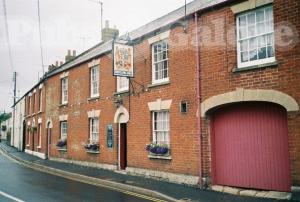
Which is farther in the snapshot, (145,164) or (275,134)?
(145,164)

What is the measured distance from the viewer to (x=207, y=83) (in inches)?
495

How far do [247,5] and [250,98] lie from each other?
9.88 feet

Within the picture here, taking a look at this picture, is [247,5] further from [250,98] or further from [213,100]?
[213,100]

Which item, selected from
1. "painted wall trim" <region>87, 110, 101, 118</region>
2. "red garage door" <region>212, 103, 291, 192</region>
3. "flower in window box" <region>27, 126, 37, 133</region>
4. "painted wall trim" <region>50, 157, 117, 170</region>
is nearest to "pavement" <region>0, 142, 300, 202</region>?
"painted wall trim" <region>50, 157, 117, 170</region>

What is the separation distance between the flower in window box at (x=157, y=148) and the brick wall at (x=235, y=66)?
2.11 metres

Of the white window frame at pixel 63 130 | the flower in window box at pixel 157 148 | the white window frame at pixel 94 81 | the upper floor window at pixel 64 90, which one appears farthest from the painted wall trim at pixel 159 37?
the white window frame at pixel 63 130

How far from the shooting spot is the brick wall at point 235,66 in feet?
32.7

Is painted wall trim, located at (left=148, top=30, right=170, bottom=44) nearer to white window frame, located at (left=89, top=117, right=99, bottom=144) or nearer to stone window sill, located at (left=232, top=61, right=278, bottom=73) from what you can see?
stone window sill, located at (left=232, top=61, right=278, bottom=73)

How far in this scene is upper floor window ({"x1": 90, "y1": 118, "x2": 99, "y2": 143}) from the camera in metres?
19.9

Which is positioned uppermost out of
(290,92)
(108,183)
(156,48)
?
(156,48)

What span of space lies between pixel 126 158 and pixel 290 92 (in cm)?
941

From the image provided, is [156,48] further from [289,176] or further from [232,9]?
[289,176]

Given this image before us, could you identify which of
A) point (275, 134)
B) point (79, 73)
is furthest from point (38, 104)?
point (275, 134)

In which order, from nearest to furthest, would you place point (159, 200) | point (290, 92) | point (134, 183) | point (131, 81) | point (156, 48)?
1. point (290, 92)
2. point (159, 200)
3. point (134, 183)
4. point (156, 48)
5. point (131, 81)
